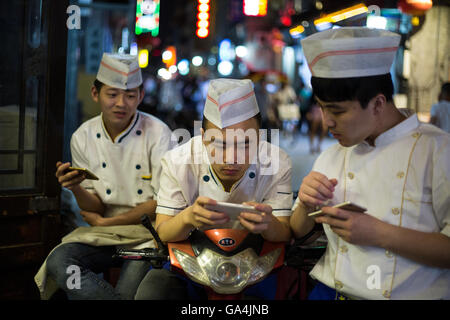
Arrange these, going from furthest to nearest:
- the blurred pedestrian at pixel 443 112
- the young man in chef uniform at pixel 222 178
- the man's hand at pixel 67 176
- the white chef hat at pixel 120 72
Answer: the blurred pedestrian at pixel 443 112
the white chef hat at pixel 120 72
the man's hand at pixel 67 176
the young man in chef uniform at pixel 222 178

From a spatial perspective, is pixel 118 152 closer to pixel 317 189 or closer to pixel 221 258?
pixel 221 258

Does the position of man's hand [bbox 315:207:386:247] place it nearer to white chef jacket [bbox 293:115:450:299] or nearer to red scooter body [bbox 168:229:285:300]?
white chef jacket [bbox 293:115:450:299]

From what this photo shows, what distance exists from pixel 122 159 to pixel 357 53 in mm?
2091

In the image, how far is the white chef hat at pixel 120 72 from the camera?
137 inches

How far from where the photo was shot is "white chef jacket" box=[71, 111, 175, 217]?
12.0 feet

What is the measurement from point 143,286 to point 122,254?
0.86 feet

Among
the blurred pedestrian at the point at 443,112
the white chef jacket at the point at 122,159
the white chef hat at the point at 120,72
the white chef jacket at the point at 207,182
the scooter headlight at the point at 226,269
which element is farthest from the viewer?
A: the blurred pedestrian at the point at 443,112

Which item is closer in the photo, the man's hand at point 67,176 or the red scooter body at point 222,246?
the red scooter body at point 222,246

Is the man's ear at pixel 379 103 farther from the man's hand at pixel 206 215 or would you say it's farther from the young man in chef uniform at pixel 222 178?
the man's hand at pixel 206 215

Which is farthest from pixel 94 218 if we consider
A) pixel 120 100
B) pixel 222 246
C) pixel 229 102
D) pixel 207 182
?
pixel 229 102

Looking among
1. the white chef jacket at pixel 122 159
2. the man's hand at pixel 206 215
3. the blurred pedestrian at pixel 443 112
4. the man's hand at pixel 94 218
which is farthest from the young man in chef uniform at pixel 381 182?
the blurred pedestrian at pixel 443 112

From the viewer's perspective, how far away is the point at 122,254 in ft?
8.50

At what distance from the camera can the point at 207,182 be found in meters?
2.99

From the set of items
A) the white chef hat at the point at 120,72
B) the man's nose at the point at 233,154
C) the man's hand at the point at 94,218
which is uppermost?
the white chef hat at the point at 120,72
